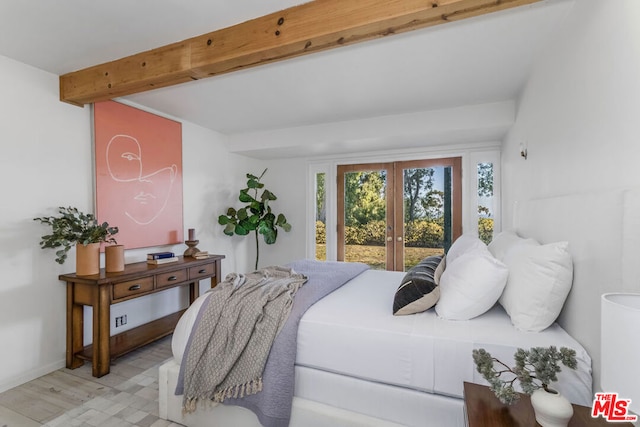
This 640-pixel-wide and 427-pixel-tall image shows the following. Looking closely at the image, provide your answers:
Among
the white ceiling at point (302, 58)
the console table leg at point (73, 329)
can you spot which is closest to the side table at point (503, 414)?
the white ceiling at point (302, 58)

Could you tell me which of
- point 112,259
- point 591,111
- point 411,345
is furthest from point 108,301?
point 591,111

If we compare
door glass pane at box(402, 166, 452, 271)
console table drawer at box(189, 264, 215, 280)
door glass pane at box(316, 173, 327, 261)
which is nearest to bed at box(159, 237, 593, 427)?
console table drawer at box(189, 264, 215, 280)

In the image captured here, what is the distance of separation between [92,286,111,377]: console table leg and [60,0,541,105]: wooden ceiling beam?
162 cm

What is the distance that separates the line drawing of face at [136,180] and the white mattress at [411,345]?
5.95 ft

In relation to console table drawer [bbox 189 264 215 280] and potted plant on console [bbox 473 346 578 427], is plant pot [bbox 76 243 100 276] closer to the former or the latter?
console table drawer [bbox 189 264 215 280]

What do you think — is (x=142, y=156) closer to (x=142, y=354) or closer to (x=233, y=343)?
(x=142, y=354)

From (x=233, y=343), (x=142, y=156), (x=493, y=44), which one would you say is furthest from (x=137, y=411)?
(x=493, y=44)

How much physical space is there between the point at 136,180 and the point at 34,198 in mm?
831

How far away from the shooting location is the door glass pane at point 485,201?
3.93 meters

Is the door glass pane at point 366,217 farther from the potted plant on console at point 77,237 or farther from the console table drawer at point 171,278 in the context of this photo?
the potted plant on console at point 77,237

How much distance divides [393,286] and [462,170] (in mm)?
2386

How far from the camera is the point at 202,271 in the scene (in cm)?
330

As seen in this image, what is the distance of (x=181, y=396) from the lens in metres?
1.82

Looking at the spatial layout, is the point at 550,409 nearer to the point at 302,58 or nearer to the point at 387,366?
the point at 387,366
